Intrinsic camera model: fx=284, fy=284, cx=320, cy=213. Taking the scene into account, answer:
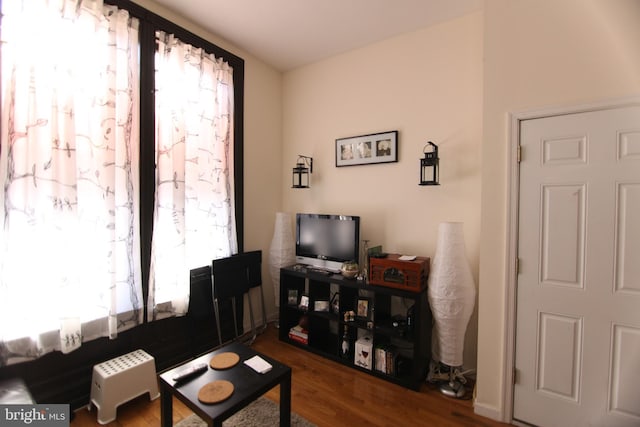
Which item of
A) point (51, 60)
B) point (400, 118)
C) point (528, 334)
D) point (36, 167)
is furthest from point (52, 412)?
point (400, 118)

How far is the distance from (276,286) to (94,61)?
94.0 inches

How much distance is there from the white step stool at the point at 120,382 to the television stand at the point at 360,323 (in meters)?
1.21

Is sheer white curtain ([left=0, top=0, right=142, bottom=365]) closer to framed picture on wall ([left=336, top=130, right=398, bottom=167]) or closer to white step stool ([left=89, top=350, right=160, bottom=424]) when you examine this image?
white step stool ([left=89, top=350, right=160, bottom=424])

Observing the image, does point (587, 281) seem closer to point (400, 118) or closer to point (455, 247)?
point (455, 247)

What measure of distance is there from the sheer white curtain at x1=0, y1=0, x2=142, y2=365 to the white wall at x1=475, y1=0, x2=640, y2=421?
8.06 ft

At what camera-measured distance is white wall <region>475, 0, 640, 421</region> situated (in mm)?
1520

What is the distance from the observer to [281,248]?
303 cm

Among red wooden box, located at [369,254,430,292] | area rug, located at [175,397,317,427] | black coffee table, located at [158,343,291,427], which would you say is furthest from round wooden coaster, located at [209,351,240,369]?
red wooden box, located at [369,254,430,292]

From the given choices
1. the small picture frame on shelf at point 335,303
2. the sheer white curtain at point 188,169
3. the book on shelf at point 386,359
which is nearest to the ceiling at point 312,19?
the sheer white curtain at point 188,169

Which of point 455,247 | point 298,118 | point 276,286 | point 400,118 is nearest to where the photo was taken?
point 455,247

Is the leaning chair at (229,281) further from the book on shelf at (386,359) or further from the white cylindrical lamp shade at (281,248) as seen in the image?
the book on shelf at (386,359)

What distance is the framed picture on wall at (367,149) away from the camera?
2647 millimetres

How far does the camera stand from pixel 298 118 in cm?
331

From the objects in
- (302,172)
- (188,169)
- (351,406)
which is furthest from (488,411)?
(188,169)
